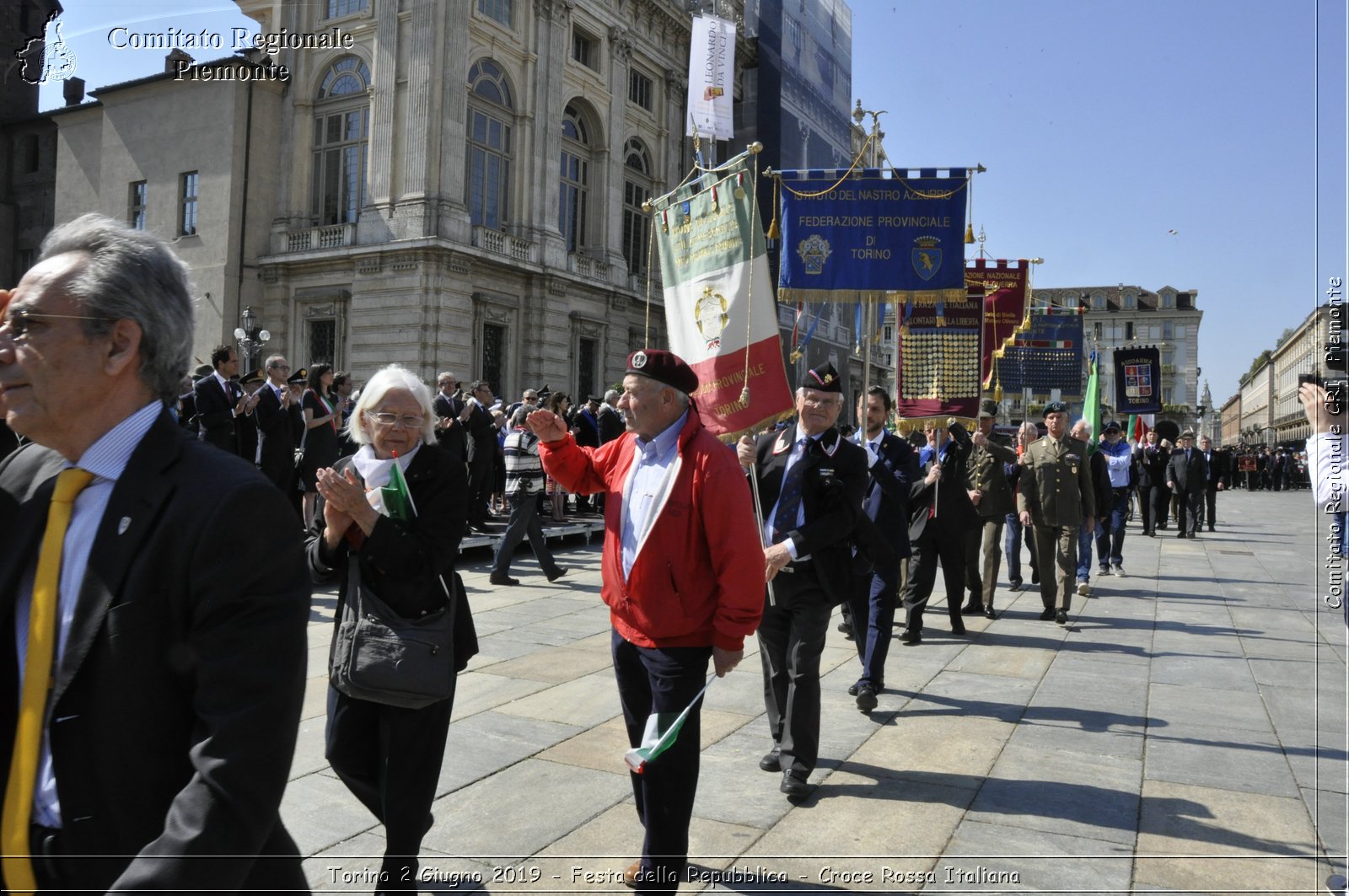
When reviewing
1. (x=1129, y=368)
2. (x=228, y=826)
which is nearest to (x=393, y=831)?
(x=228, y=826)

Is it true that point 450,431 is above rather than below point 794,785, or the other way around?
above

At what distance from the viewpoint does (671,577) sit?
349 cm

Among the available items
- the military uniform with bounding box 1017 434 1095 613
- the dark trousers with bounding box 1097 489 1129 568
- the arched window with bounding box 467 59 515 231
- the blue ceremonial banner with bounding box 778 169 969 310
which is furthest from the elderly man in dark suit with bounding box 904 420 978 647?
the arched window with bounding box 467 59 515 231

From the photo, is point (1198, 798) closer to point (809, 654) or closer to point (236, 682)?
point (809, 654)

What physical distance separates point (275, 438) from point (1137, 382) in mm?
17847

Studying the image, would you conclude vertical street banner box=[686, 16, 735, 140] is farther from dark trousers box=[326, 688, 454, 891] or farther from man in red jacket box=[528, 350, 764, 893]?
dark trousers box=[326, 688, 454, 891]

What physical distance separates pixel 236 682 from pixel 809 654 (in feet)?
11.0

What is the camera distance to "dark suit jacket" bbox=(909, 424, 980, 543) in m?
8.45

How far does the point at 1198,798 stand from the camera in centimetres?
451

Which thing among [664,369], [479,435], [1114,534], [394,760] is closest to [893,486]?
[664,369]

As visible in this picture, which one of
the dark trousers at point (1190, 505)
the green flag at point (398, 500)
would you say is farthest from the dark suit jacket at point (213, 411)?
the dark trousers at point (1190, 505)

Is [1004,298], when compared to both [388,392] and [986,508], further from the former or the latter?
[388,392]

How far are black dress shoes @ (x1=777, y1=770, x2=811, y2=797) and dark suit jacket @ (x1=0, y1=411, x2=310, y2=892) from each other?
3.18 metres

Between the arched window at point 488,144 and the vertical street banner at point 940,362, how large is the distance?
58.8 feet
